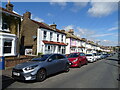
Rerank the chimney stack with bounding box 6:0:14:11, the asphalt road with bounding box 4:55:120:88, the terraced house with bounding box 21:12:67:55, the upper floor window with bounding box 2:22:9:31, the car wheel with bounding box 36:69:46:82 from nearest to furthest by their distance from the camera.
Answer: the asphalt road with bounding box 4:55:120:88
the car wheel with bounding box 36:69:46:82
the upper floor window with bounding box 2:22:9:31
the chimney stack with bounding box 6:0:14:11
the terraced house with bounding box 21:12:67:55

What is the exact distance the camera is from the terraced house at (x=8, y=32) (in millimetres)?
12289

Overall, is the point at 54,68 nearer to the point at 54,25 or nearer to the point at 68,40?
the point at 54,25

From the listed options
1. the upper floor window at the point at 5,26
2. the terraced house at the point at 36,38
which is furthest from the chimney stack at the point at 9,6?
the upper floor window at the point at 5,26

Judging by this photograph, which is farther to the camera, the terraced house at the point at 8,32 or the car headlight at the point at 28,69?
the terraced house at the point at 8,32

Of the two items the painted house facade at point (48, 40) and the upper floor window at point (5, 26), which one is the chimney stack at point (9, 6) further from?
the painted house facade at point (48, 40)

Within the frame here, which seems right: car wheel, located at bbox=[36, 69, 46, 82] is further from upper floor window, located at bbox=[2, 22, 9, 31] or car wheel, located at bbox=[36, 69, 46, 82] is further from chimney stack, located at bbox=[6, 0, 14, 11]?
chimney stack, located at bbox=[6, 0, 14, 11]

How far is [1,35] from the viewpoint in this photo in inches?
466

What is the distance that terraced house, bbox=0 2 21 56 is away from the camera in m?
12.3

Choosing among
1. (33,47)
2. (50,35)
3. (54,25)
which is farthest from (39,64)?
(54,25)

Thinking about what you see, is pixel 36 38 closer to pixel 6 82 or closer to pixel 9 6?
pixel 9 6

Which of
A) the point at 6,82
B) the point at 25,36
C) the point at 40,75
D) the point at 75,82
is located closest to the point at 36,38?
the point at 25,36

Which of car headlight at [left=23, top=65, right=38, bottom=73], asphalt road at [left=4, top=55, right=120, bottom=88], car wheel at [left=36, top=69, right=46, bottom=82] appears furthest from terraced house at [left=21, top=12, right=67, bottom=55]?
car headlight at [left=23, top=65, right=38, bottom=73]

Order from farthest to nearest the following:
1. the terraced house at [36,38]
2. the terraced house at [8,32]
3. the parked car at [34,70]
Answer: the terraced house at [36,38]
the terraced house at [8,32]
the parked car at [34,70]

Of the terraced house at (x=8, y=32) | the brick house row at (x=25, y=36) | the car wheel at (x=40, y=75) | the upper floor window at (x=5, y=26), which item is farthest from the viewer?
the upper floor window at (x=5, y=26)
